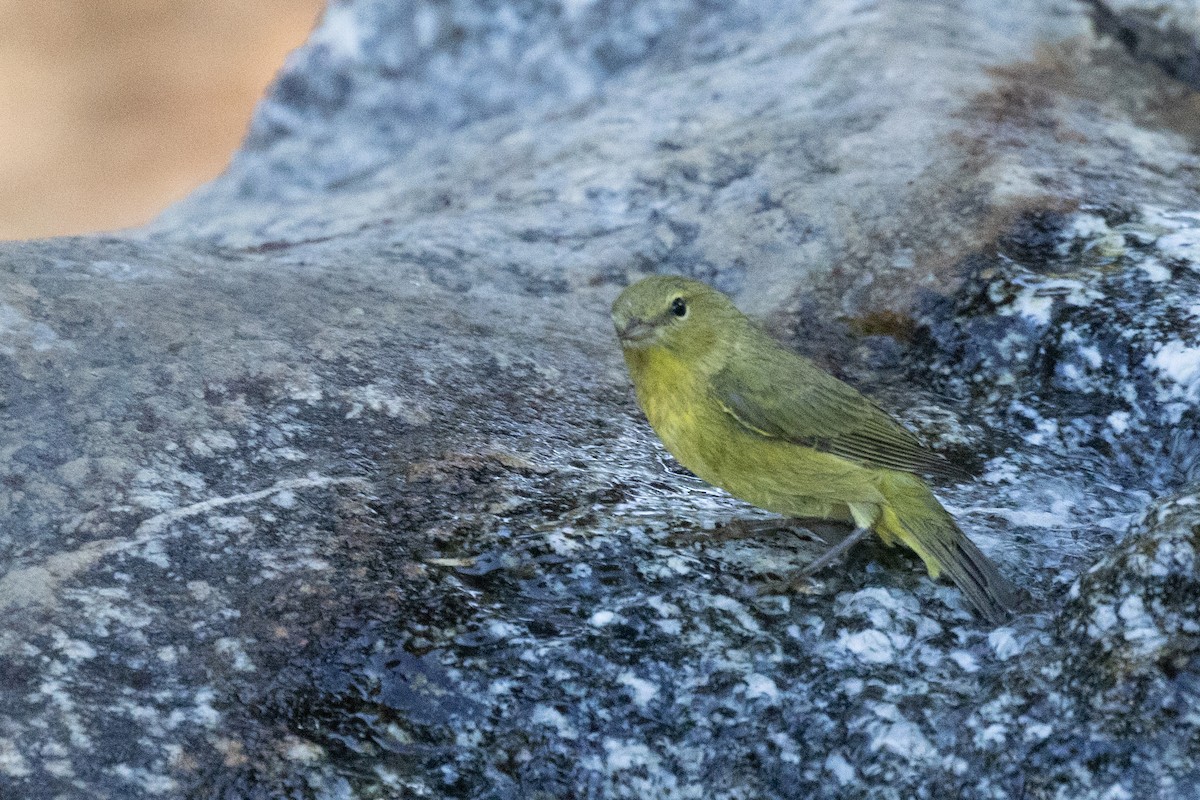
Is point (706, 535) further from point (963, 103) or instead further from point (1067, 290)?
point (963, 103)

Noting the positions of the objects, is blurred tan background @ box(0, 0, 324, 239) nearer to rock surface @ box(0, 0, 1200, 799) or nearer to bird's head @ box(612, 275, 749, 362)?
rock surface @ box(0, 0, 1200, 799)

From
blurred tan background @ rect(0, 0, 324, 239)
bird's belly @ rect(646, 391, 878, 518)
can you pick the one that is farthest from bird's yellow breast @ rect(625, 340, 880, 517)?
blurred tan background @ rect(0, 0, 324, 239)

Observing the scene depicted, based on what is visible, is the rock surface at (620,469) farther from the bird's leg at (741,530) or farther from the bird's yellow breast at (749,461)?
the bird's yellow breast at (749,461)

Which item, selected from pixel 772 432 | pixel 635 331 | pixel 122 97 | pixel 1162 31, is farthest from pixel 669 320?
pixel 122 97

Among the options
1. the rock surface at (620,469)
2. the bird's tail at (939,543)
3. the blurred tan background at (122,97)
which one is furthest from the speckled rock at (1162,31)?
the blurred tan background at (122,97)

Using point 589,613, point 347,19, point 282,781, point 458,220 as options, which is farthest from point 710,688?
point 347,19
